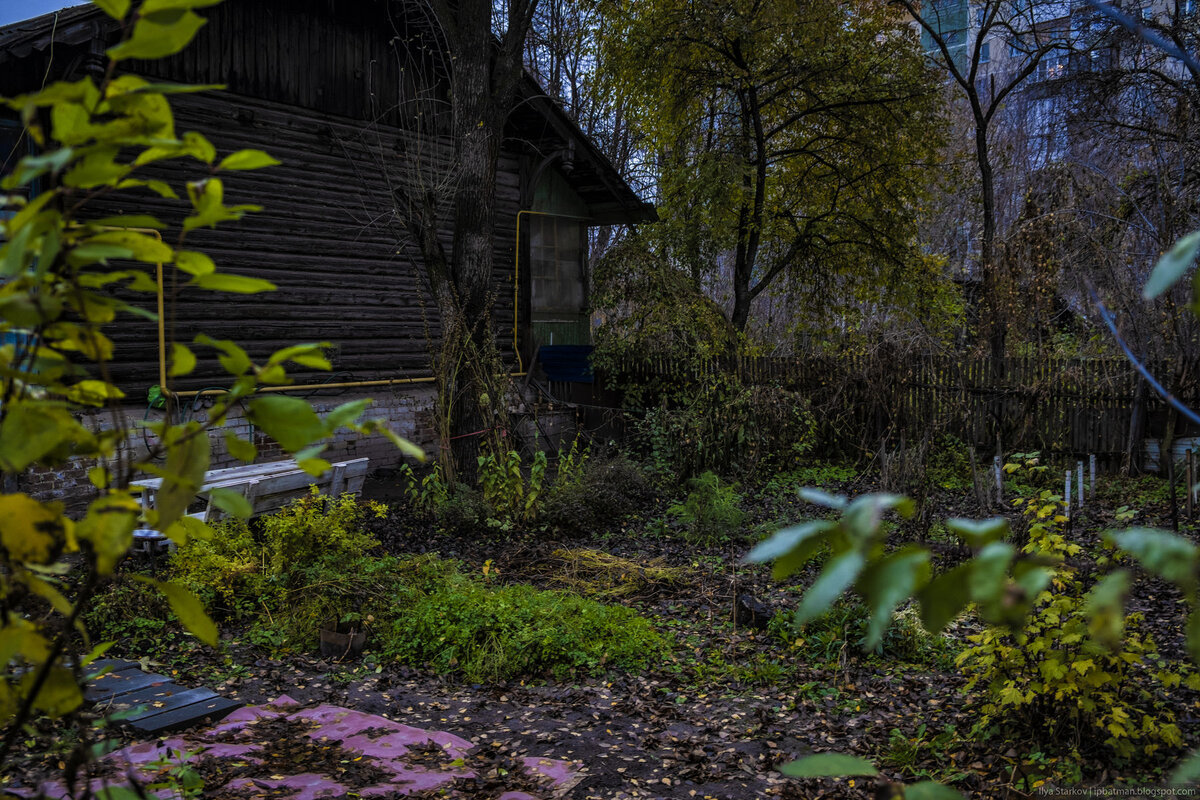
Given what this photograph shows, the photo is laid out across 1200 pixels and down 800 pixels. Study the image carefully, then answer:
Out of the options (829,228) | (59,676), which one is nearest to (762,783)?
(59,676)

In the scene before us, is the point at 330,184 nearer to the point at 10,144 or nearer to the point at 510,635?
the point at 10,144

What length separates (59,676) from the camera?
1.00 meters

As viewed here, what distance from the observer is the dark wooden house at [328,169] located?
29.7 ft

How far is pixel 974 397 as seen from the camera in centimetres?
1095

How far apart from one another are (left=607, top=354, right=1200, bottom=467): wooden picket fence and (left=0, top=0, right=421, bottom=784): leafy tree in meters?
9.98

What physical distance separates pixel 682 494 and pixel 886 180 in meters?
6.79

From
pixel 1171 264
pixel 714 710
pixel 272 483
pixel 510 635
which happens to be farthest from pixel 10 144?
pixel 1171 264

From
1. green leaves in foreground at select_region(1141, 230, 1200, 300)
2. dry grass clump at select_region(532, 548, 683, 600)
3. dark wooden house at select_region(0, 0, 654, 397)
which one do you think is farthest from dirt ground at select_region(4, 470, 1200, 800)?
dark wooden house at select_region(0, 0, 654, 397)

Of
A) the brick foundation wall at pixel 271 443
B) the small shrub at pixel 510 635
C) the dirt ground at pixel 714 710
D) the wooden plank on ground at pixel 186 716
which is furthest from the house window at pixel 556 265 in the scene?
the wooden plank on ground at pixel 186 716

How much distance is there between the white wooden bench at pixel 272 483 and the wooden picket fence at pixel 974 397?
5.05 m

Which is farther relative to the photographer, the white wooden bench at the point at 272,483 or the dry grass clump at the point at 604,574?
the white wooden bench at the point at 272,483

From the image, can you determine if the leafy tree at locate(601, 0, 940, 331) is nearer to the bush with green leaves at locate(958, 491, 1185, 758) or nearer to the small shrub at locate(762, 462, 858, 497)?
the small shrub at locate(762, 462, 858, 497)

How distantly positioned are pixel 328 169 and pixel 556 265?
13.6ft

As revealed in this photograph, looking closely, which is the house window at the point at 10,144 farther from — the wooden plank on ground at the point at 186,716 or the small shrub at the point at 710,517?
the small shrub at the point at 710,517
